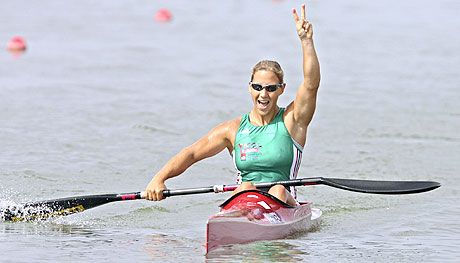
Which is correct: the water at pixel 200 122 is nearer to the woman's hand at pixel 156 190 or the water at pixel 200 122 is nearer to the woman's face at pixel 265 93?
the woman's hand at pixel 156 190

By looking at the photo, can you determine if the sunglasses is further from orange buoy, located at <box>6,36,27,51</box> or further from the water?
orange buoy, located at <box>6,36,27,51</box>

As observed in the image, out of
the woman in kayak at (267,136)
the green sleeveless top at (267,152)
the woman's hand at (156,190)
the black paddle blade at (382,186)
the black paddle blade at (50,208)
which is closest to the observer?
the woman in kayak at (267,136)

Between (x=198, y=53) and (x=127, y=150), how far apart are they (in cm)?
782

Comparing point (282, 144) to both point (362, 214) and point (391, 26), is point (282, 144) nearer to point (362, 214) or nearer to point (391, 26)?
point (362, 214)

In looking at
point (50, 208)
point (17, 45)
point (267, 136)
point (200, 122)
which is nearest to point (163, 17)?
point (17, 45)

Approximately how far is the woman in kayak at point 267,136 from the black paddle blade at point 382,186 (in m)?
0.38

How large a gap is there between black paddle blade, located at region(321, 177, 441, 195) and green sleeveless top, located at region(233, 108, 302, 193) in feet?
1.17

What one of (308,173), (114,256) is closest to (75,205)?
(114,256)

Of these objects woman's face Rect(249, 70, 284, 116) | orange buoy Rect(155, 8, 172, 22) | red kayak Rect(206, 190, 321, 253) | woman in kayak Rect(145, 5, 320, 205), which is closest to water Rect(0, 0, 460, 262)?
red kayak Rect(206, 190, 321, 253)

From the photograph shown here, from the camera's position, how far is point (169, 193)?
27.4 feet

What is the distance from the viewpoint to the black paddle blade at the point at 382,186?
8477 millimetres

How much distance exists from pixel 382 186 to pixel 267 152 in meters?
0.99

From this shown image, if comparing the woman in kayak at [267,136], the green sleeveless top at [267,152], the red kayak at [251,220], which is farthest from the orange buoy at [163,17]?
the red kayak at [251,220]

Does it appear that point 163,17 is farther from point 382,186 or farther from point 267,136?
point 267,136
